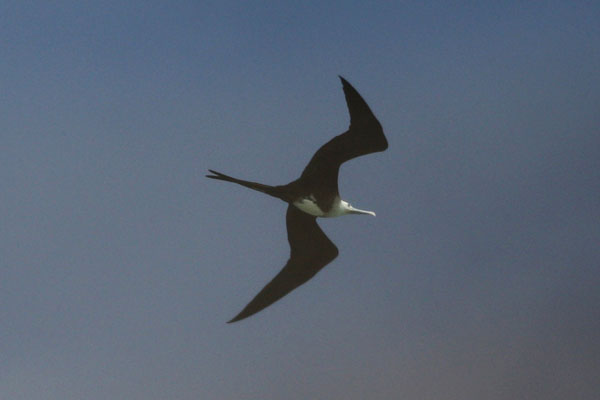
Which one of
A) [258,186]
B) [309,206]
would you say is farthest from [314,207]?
[258,186]

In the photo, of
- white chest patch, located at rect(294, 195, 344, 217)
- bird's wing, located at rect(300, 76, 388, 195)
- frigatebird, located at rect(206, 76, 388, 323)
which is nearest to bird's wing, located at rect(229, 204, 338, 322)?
frigatebird, located at rect(206, 76, 388, 323)

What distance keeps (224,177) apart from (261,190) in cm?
73

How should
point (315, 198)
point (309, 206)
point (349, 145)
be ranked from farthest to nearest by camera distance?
1. point (309, 206)
2. point (315, 198)
3. point (349, 145)

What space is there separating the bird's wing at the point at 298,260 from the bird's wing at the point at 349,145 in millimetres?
1197

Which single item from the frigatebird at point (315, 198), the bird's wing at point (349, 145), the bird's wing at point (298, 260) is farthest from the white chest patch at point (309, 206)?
the bird's wing at point (298, 260)

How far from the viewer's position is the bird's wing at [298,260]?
38.2 ft

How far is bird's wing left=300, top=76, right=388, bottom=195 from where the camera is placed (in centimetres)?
956

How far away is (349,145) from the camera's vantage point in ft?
32.9

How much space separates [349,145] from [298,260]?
8.78ft

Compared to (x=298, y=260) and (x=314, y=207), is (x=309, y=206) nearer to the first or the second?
(x=314, y=207)

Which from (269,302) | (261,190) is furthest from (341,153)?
(269,302)

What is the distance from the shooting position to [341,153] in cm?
1016

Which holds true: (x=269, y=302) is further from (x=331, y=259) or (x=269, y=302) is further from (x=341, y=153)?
(x=341, y=153)

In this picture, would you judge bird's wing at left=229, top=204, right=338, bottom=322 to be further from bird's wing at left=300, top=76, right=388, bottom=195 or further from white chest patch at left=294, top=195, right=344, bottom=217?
bird's wing at left=300, top=76, right=388, bottom=195
